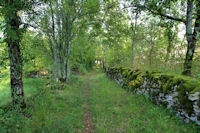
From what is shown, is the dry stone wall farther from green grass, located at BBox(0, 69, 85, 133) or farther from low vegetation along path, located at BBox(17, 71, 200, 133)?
green grass, located at BBox(0, 69, 85, 133)

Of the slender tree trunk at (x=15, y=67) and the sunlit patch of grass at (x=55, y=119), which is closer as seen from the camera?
the sunlit patch of grass at (x=55, y=119)

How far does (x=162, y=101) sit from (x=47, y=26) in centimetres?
980

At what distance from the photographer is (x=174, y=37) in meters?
10.1

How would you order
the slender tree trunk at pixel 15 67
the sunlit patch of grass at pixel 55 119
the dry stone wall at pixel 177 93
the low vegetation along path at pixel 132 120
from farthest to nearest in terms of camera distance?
the slender tree trunk at pixel 15 67
the sunlit patch of grass at pixel 55 119
the low vegetation along path at pixel 132 120
the dry stone wall at pixel 177 93

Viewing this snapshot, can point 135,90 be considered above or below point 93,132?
above

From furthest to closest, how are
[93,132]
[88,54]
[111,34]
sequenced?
[88,54], [111,34], [93,132]

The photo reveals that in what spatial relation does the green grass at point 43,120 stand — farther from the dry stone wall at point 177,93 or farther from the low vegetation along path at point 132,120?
the dry stone wall at point 177,93

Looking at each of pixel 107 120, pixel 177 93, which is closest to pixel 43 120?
pixel 107 120

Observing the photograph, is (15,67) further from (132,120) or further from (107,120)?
(132,120)

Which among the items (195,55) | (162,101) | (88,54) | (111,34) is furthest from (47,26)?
(88,54)

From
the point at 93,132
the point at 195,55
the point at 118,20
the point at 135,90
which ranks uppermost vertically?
the point at 118,20

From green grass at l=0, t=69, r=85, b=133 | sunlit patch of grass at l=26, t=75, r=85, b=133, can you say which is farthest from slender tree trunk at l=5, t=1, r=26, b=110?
sunlit patch of grass at l=26, t=75, r=85, b=133

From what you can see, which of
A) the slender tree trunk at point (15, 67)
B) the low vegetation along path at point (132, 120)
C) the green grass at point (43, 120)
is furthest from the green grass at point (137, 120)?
the slender tree trunk at point (15, 67)

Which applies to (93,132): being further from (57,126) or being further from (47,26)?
(47,26)
